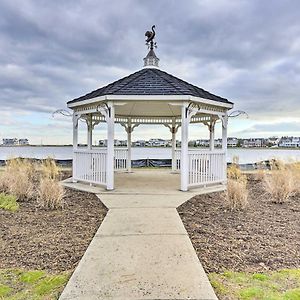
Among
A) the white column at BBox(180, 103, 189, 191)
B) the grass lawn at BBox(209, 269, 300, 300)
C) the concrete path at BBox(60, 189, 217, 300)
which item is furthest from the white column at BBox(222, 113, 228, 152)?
the grass lawn at BBox(209, 269, 300, 300)

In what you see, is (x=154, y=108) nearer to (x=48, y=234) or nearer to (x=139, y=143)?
(x=139, y=143)

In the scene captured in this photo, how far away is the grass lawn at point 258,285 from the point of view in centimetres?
293

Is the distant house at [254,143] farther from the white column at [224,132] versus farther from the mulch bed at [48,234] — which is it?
the mulch bed at [48,234]

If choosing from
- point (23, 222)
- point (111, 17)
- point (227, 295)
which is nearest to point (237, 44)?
point (111, 17)

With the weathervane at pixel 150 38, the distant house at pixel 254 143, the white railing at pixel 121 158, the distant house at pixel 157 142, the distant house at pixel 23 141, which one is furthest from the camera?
the distant house at pixel 254 143

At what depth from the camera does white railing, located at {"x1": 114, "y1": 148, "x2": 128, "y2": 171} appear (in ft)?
45.5

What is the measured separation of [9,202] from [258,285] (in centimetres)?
575

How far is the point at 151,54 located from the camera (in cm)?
1126

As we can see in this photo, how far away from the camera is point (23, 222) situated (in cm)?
568

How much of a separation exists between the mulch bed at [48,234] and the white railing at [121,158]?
21.3 ft

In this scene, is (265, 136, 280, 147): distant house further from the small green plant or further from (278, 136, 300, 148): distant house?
the small green plant

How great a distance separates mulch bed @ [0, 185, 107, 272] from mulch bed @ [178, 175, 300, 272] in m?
1.67

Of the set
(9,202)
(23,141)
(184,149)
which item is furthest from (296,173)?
(23,141)

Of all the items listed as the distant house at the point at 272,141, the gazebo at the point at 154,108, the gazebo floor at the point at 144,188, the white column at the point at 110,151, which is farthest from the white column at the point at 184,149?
the distant house at the point at 272,141
